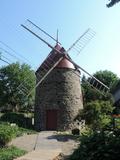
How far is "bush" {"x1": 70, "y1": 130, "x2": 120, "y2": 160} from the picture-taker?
9.70 meters

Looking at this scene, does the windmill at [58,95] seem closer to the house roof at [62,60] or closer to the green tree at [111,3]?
the house roof at [62,60]

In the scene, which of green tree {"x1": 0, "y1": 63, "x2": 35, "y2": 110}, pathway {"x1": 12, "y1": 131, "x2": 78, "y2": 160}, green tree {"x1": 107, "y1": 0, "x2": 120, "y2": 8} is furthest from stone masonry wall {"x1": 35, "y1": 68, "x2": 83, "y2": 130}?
green tree {"x1": 107, "y1": 0, "x2": 120, "y2": 8}

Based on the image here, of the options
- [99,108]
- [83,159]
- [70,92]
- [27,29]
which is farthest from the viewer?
[27,29]

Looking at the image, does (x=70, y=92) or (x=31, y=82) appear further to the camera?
(x=31, y=82)

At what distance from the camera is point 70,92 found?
3578 cm

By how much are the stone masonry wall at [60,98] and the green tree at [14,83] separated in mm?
24521

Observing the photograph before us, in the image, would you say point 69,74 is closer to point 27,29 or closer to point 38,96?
point 38,96

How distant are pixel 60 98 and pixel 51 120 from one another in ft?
7.42

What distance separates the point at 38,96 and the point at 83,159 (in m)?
26.8

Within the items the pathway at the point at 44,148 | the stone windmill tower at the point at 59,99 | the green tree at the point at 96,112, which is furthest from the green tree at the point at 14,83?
the pathway at the point at 44,148

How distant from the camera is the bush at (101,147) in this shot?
9.70 m

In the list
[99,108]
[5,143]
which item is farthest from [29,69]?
[5,143]

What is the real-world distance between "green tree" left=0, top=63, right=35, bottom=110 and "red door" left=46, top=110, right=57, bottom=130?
82.2ft

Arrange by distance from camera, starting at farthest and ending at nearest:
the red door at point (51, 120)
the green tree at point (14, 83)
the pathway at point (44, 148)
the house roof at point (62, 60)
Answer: the green tree at point (14, 83) → the house roof at point (62, 60) → the red door at point (51, 120) → the pathway at point (44, 148)
